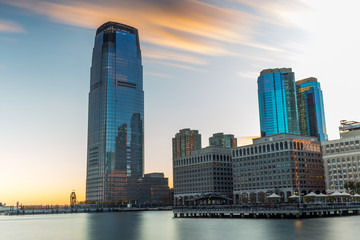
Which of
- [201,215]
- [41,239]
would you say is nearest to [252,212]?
[201,215]

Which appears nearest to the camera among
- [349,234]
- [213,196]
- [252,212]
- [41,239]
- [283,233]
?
[349,234]

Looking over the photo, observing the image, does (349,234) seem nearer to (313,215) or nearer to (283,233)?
(283,233)

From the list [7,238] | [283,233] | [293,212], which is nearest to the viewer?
[283,233]

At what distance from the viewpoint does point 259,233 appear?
79.8 metres

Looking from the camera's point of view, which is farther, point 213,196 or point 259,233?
point 213,196

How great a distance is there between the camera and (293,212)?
115312mm

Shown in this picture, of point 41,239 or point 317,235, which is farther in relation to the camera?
point 41,239

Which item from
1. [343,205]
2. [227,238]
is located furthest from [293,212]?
[227,238]

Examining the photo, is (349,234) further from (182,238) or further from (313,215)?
(313,215)

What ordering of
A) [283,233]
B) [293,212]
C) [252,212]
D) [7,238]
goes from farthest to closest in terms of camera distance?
[252,212]
[293,212]
[7,238]
[283,233]

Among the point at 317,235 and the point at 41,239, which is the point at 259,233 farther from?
the point at 41,239

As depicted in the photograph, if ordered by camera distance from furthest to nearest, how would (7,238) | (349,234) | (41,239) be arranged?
(7,238) < (41,239) < (349,234)

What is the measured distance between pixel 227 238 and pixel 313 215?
5488 cm

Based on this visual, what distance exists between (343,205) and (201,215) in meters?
51.8
